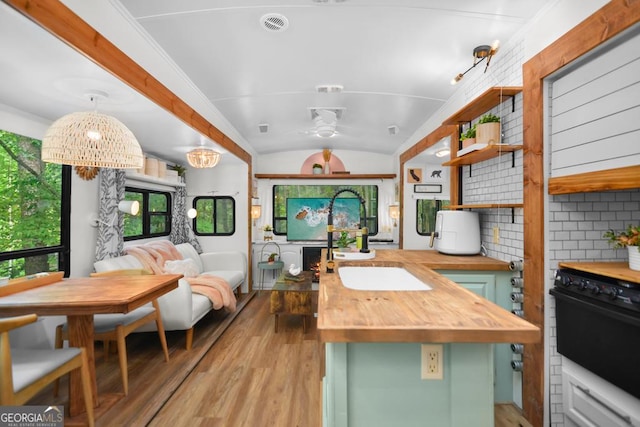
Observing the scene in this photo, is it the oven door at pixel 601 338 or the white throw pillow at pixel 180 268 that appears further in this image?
the white throw pillow at pixel 180 268

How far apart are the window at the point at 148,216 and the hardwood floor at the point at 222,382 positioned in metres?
1.48

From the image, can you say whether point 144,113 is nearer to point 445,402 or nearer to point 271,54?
point 271,54

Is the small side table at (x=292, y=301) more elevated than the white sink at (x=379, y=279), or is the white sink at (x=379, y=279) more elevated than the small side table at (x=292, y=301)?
the white sink at (x=379, y=279)

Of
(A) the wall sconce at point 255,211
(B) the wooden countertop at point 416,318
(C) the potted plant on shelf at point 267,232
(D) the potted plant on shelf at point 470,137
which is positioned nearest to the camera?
(B) the wooden countertop at point 416,318

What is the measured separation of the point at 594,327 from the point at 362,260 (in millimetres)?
1312

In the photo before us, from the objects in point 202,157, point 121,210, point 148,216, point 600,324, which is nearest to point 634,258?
point 600,324

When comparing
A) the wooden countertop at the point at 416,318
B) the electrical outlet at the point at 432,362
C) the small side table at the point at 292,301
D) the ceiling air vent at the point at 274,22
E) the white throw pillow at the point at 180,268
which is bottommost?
the small side table at the point at 292,301

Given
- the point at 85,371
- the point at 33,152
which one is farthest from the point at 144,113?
the point at 85,371

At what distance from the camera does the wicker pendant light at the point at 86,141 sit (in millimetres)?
1817

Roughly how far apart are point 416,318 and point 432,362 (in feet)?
0.63

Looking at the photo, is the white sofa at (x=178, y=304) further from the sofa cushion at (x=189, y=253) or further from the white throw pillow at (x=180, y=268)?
the sofa cushion at (x=189, y=253)

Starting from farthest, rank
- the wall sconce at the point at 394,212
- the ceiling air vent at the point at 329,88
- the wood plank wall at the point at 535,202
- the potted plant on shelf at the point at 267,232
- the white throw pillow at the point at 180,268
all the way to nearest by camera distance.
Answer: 1. the potted plant on shelf at the point at 267,232
2. the wall sconce at the point at 394,212
3. the white throw pillow at the point at 180,268
4. the ceiling air vent at the point at 329,88
5. the wood plank wall at the point at 535,202

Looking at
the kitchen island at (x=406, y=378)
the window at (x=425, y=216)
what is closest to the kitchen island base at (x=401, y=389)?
the kitchen island at (x=406, y=378)

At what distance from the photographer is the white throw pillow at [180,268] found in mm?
3590
